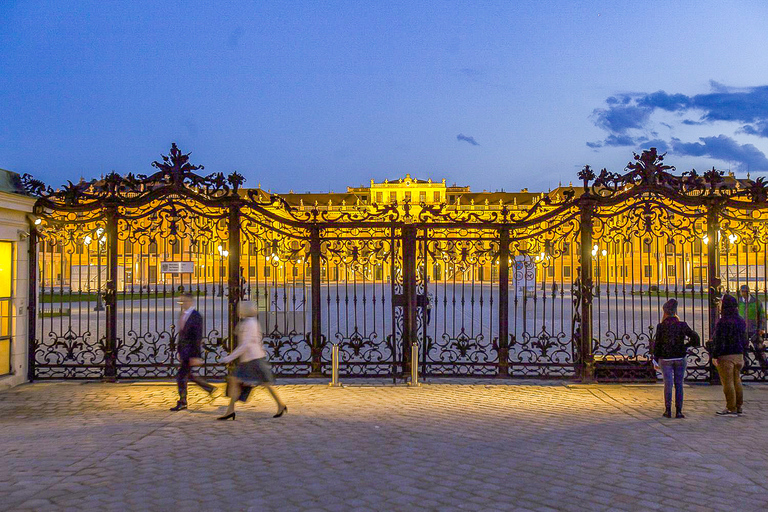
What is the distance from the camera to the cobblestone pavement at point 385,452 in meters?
5.83

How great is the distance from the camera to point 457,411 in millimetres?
9477

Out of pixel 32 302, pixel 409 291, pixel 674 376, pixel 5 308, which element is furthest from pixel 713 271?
pixel 5 308

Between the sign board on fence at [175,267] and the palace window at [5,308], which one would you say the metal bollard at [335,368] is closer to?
the sign board on fence at [175,267]

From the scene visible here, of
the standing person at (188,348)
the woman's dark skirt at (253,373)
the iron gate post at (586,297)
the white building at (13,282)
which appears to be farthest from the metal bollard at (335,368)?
the white building at (13,282)

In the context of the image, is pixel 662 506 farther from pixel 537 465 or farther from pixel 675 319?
pixel 675 319

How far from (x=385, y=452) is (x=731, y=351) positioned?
202 inches

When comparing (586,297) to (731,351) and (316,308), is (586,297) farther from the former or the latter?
(316,308)

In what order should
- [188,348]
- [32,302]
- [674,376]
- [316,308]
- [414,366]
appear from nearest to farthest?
A: [674,376], [188,348], [414,366], [316,308], [32,302]

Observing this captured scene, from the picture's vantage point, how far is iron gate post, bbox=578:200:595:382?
11.8 meters

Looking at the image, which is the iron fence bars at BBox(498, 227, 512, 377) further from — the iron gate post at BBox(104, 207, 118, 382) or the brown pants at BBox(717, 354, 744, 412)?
the iron gate post at BBox(104, 207, 118, 382)

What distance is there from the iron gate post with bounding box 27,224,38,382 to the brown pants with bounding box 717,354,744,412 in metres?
11.3

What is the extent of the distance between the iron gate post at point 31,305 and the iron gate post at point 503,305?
8.39m

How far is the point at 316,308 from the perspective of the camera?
12133 mm

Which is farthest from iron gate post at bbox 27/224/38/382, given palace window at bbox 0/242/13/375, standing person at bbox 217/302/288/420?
standing person at bbox 217/302/288/420
